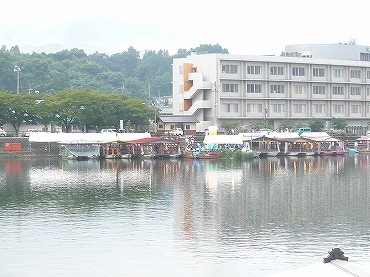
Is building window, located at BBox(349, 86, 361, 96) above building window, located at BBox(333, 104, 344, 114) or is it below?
above

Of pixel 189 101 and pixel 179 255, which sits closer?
pixel 179 255

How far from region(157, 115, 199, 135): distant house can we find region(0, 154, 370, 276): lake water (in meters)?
38.5

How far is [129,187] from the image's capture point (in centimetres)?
5428

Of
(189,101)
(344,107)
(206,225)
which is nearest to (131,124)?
(189,101)

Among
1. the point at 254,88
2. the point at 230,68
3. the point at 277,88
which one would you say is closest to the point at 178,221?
the point at 230,68

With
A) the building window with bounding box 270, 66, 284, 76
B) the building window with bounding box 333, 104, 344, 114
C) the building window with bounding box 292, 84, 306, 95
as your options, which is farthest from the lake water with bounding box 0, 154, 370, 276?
the building window with bounding box 333, 104, 344, 114

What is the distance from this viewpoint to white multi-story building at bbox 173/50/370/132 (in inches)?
4237

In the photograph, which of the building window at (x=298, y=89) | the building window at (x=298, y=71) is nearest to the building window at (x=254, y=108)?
the building window at (x=298, y=89)

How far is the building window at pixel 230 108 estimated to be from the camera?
4252 inches

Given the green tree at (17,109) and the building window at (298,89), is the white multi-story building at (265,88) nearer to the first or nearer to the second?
the building window at (298,89)

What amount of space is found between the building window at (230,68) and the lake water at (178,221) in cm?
4157

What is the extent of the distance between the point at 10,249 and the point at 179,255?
671 centimetres

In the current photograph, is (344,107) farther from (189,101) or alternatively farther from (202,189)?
(202,189)

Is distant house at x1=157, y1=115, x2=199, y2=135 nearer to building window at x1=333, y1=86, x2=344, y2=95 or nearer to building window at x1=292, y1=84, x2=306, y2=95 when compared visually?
building window at x1=292, y1=84, x2=306, y2=95
